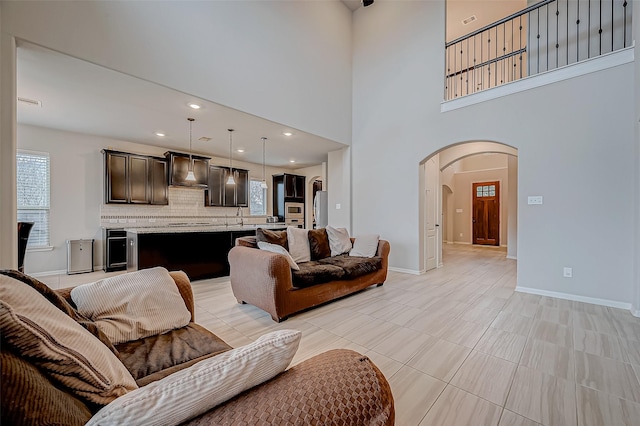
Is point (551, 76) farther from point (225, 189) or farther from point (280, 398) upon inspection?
point (225, 189)

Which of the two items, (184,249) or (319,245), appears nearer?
(319,245)

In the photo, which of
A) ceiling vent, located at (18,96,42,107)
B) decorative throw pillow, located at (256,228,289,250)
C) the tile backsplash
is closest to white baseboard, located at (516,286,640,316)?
decorative throw pillow, located at (256,228,289,250)

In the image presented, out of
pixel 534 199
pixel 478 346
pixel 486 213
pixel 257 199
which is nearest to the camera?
pixel 478 346

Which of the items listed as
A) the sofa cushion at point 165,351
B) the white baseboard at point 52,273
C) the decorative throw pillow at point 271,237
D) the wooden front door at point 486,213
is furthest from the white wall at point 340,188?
the wooden front door at point 486,213

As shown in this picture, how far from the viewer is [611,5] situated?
369 cm

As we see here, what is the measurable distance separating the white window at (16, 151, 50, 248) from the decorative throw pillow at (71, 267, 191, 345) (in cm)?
495

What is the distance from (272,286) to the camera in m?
2.75

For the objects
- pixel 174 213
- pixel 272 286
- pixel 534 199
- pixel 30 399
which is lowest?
pixel 272 286

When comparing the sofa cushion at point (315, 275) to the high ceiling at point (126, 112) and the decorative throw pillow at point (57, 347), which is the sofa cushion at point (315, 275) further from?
the high ceiling at point (126, 112)

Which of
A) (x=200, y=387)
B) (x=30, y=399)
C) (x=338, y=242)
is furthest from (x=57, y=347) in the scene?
(x=338, y=242)

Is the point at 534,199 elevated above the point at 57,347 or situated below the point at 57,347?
above

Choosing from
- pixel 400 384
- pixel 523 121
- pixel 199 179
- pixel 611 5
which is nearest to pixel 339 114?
pixel 523 121

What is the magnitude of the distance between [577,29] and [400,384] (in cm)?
553

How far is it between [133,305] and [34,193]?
542 centimetres
